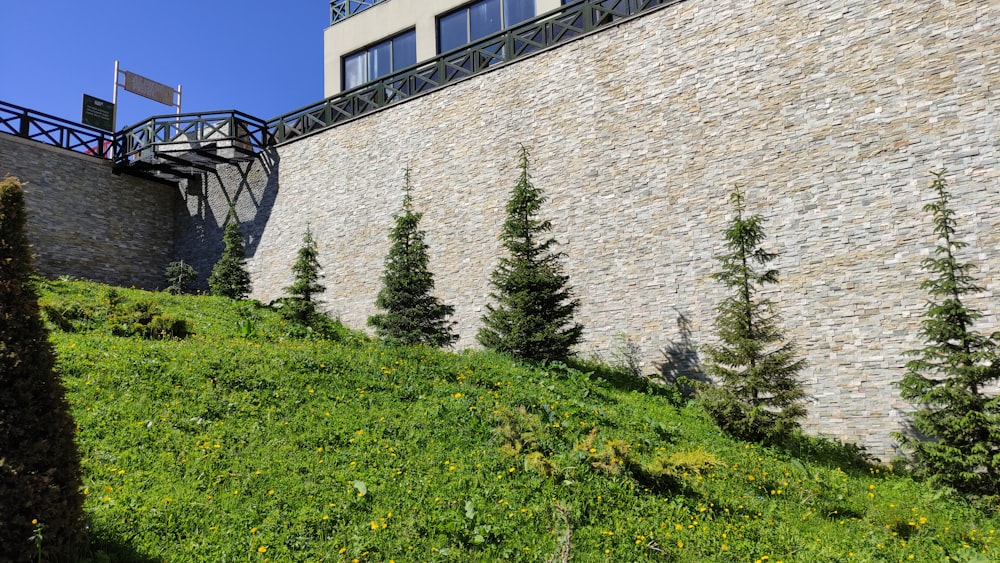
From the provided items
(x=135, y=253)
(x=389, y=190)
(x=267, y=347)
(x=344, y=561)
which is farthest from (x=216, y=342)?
(x=135, y=253)

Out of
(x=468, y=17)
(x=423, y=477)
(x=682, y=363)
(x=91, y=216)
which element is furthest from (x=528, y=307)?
(x=91, y=216)

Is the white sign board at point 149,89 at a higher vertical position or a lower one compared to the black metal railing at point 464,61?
higher

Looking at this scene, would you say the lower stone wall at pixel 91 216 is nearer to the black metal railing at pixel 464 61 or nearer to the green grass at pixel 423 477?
the black metal railing at pixel 464 61

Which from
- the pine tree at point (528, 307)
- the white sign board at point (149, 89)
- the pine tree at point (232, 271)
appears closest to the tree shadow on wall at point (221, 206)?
the pine tree at point (232, 271)

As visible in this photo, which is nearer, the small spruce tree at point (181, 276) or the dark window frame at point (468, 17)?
the dark window frame at point (468, 17)

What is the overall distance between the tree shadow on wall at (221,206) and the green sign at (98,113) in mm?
3406

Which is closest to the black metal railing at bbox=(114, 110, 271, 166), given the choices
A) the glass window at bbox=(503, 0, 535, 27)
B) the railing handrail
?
the railing handrail

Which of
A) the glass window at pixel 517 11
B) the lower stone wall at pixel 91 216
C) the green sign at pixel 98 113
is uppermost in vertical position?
the glass window at pixel 517 11

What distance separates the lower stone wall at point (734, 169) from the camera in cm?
1054

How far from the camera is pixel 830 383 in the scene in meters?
10.9

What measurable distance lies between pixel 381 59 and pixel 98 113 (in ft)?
33.8

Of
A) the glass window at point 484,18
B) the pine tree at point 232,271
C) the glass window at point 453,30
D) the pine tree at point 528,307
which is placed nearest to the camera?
the pine tree at point 528,307

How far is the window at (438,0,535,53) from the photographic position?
64.0 ft

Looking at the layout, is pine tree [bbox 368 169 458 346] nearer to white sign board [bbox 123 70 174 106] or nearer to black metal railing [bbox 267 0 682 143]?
black metal railing [bbox 267 0 682 143]
